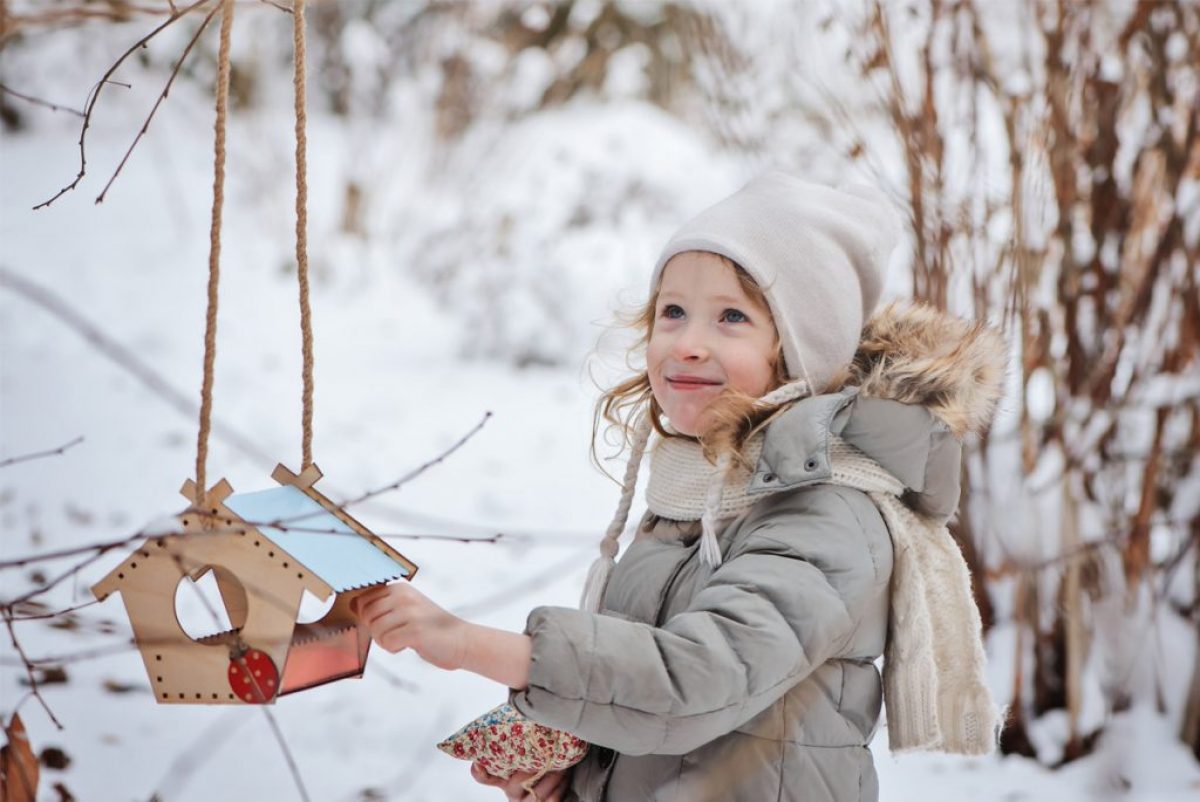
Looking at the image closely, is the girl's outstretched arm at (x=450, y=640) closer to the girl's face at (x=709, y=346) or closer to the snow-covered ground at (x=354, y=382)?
the snow-covered ground at (x=354, y=382)

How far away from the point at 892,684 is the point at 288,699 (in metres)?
2.18

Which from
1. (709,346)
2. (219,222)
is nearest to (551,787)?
(709,346)

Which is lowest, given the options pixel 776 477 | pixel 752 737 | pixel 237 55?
pixel 752 737

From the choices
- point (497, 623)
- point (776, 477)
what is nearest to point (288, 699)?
point (497, 623)

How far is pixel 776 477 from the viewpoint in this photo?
4.94ft

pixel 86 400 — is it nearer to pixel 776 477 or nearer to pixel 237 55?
pixel 237 55

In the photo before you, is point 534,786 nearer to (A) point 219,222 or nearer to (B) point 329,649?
(B) point 329,649

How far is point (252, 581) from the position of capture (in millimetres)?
1318

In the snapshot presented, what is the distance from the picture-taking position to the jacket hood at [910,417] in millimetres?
1513

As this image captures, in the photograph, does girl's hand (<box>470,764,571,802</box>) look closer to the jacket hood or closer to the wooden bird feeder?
the wooden bird feeder

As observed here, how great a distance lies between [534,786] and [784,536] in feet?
1.63

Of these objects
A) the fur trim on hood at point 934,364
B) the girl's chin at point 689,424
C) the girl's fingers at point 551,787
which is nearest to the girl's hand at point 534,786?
the girl's fingers at point 551,787

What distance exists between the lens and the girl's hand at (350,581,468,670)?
4.24 feet

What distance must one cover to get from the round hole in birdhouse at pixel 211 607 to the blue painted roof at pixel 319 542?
11 centimetres
